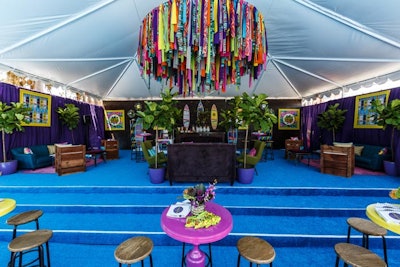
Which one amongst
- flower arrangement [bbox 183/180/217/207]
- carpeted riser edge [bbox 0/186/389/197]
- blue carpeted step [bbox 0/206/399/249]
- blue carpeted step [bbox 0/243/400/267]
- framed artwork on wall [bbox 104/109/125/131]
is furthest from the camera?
framed artwork on wall [bbox 104/109/125/131]

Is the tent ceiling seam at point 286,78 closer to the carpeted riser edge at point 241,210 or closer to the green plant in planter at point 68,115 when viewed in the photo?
the carpeted riser edge at point 241,210

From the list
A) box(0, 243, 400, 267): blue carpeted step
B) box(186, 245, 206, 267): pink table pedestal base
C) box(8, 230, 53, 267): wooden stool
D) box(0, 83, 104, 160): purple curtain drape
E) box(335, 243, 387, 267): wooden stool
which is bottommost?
box(0, 243, 400, 267): blue carpeted step

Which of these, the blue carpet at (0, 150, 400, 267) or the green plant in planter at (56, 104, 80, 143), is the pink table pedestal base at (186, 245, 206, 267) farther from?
the green plant in planter at (56, 104, 80, 143)

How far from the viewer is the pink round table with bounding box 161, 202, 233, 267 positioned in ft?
4.84

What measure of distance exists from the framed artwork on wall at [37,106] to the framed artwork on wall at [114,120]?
11.7 ft

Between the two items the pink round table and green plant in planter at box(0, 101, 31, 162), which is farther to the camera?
green plant in planter at box(0, 101, 31, 162)

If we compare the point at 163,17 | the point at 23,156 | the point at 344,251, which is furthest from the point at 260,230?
the point at 23,156

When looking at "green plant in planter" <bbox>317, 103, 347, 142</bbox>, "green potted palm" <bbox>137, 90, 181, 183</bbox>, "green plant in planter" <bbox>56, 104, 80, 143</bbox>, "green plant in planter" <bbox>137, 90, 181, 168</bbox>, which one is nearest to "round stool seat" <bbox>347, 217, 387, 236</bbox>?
"green potted palm" <bbox>137, 90, 181, 183</bbox>

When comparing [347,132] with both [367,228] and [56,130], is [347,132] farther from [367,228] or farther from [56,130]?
[56,130]

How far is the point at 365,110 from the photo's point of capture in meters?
5.89

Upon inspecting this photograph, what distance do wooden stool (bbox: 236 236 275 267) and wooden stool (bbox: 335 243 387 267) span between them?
1.96ft

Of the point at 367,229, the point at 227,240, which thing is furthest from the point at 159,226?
the point at 367,229

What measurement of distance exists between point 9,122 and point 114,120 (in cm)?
535

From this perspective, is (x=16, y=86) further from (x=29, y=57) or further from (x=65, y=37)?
(x=65, y=37)
